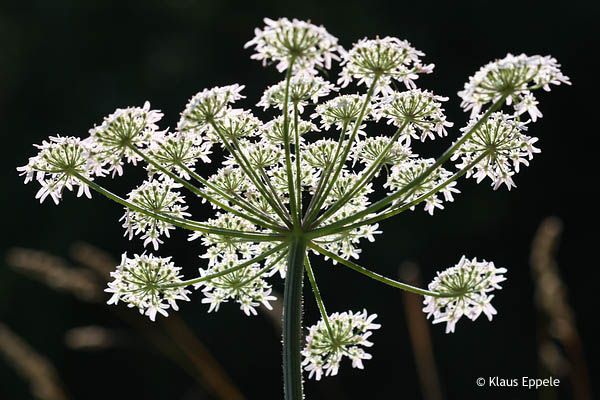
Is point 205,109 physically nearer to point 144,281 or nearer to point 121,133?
point 121,133

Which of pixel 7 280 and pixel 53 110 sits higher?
pixel 53 110

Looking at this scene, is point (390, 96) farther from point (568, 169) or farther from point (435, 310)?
point (568, 169)

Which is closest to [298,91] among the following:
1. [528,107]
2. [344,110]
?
[344,110]

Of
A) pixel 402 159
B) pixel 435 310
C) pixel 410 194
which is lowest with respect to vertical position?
pixel 435 310

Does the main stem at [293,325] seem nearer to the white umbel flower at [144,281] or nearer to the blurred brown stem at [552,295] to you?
the white umbel flower at [144,281]

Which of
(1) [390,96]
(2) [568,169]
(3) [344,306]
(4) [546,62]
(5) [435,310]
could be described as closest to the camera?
(4) [546,62]

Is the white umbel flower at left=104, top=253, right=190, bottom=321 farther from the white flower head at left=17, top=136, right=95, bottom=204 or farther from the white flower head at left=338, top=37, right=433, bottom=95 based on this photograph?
the white flower head at left=338, top=37, right=433, bottom=95

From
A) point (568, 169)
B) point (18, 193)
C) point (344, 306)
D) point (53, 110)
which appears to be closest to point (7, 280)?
point (18, 193)

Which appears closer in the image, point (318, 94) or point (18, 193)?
point (318, 94)
